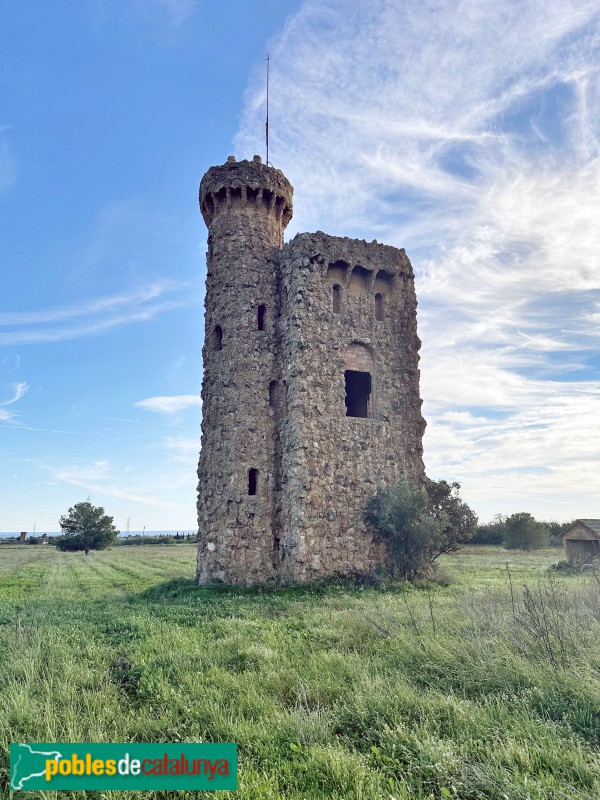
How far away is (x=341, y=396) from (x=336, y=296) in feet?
14.8

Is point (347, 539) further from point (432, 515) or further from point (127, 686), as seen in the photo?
point (127, 686)

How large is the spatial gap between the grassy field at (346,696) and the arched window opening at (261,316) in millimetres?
12988

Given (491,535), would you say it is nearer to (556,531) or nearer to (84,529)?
(556,531)

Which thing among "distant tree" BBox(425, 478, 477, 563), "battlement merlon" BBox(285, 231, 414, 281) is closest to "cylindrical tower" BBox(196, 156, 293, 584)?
"battlement merlon" BBox(285, 231, 414, 281)

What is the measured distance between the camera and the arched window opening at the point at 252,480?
20188mm

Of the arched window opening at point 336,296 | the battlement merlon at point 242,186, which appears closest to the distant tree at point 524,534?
the arched window opening at point 336,296

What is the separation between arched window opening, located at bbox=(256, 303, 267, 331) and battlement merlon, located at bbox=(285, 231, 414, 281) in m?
2.57

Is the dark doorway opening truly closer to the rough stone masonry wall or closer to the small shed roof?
the rough stone masonry wall

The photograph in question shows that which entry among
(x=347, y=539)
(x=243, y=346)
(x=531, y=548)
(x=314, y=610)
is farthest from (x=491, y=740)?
(x=531, y=548)

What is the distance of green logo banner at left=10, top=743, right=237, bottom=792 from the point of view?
15.0 feet

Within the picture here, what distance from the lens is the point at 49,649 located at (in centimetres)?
882

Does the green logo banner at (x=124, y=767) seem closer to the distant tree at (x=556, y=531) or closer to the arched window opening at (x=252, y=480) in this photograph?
the arched window opening at (x=252, y=480)

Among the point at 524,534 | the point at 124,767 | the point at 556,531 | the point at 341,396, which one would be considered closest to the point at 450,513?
the point at 341,396

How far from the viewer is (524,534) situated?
47.5m
